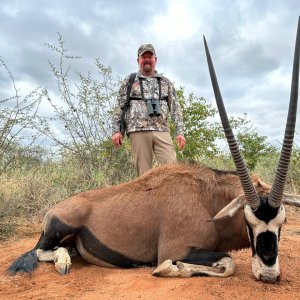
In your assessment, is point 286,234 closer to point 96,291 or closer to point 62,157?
point 96,291

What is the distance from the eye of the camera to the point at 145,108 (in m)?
7.35

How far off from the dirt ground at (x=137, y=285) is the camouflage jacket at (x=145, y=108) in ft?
8.16

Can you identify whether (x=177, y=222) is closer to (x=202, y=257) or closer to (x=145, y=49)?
(x=202, y=257)

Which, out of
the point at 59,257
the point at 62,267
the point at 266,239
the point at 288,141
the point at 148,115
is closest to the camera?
the point at 266,239

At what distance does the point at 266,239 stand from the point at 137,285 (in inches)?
52.6

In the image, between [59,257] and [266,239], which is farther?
[59,257]

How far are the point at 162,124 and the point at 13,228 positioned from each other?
3366 millimetres

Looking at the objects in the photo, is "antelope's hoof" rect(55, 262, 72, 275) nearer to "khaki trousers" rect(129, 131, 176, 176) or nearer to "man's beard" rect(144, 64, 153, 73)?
"khaki trousers" rect(129, 131, 176, 176)

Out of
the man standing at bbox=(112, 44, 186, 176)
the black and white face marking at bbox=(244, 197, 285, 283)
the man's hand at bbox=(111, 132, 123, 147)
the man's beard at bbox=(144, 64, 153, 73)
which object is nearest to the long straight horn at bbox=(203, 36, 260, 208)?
the black and white face marking at bbox=(244, 197, 285, 283)

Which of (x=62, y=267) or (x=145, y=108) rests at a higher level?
(x=145, y=108)

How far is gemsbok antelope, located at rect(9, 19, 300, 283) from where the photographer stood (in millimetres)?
4352

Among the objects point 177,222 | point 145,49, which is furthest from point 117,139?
point 177,222

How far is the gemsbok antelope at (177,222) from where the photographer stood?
14.3ft

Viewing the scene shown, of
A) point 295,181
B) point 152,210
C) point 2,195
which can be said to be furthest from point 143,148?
point 295,181
